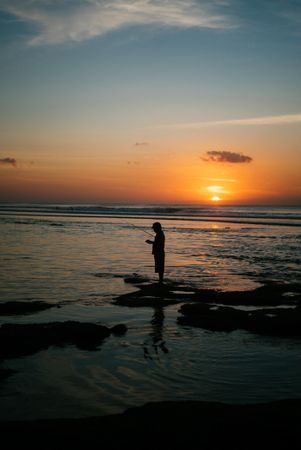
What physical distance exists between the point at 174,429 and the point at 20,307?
7156mm

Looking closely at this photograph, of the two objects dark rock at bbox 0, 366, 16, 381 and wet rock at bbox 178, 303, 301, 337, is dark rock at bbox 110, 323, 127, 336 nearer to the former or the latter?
wet rock at bbox 178, 303, 301, 337

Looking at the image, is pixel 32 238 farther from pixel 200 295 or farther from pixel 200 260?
pixel 200 295

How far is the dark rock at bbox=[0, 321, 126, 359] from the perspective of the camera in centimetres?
817

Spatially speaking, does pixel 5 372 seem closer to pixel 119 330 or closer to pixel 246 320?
pixel 119 330

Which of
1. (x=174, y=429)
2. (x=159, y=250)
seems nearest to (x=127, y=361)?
(x=174, y=429)

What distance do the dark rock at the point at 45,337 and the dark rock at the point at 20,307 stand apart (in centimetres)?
203

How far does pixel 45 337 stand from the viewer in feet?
28.3

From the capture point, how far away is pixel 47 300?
1255 cm

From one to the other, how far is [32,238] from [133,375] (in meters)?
26.1

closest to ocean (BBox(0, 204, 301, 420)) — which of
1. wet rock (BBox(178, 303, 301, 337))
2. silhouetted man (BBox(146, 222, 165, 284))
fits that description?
wet rock (BBox(178, 303, 301, 337))

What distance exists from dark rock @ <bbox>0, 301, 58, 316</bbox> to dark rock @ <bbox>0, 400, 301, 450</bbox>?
604 centimetres

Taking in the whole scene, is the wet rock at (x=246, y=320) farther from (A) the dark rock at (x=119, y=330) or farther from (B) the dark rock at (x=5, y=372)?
(B) the dark rock at (x=5, y=372)

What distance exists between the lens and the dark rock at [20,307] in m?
10.9

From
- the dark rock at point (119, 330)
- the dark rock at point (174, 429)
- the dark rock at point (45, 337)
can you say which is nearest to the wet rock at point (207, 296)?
the dark rock at point (119, 330)
